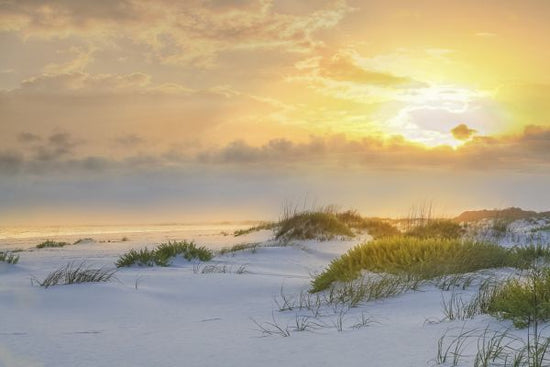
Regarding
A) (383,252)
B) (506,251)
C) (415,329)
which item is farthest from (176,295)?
(506,251)

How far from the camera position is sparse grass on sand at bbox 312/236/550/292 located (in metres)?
6.54

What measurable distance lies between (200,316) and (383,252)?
10.4 feet

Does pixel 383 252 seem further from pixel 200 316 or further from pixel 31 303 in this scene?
pixel 31 303

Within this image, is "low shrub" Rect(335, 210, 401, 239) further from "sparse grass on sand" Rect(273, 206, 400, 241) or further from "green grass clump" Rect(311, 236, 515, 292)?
"green grass clump" Rect(311, 236, 515, 292)

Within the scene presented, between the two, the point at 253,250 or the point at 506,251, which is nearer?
the point at 506,251

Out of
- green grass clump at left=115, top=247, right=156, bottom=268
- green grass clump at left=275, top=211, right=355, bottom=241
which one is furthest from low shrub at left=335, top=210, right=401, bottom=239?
green grass clump at left=115, top=247, right=156, bottom=268

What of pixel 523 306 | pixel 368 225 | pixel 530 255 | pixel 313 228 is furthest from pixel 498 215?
pixel 523 306

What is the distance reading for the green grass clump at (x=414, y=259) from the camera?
654 cm

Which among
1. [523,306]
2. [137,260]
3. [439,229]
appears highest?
[439,229]

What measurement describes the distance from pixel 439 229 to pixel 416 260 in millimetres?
10424

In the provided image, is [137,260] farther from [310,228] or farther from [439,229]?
[439,229]

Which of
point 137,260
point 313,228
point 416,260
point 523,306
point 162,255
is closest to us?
point 523,306

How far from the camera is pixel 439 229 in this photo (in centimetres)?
1692

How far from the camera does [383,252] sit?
24.1 ft
